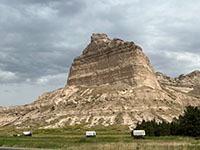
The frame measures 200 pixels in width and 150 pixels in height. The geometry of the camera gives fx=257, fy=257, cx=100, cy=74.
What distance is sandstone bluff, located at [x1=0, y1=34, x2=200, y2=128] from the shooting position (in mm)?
105375

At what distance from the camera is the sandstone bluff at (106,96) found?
10538 cm

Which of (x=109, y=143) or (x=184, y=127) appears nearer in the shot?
(x=109, y=143)

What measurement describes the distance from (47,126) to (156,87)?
55902mm

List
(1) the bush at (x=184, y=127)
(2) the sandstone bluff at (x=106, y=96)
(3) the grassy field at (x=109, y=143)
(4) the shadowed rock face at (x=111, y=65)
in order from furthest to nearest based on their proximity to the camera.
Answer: (4) the shadowed rock face at (x=111, y=65), (2) the sandstone bluff at (x=106, y=96), (1) the bush at (x=184, y=127), (3) the grassy field at (x=109, y=143)

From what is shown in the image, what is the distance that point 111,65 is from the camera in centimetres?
13438

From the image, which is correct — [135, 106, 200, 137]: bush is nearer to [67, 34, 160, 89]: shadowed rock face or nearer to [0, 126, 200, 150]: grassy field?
[0, 126, 200, 150]: grassy field

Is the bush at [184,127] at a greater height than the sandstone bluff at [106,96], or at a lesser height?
lesser

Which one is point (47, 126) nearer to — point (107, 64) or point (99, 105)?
point (99, 105)

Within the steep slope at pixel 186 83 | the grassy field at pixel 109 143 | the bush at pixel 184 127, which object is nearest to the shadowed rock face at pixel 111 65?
the steep slope at pixel 186 83

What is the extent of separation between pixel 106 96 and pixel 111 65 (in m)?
22.4

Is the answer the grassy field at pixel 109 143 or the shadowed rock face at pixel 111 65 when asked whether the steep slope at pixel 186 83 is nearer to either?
the shadowed rock face at pixel 111 65

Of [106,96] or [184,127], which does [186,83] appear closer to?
[106,96]

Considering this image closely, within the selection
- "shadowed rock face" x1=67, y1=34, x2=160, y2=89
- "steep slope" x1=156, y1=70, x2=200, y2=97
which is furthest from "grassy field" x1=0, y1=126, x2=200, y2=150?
"steep slope" x1=156, y1=70, x2=200, y2=97

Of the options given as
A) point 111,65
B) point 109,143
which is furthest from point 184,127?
point 111,65
